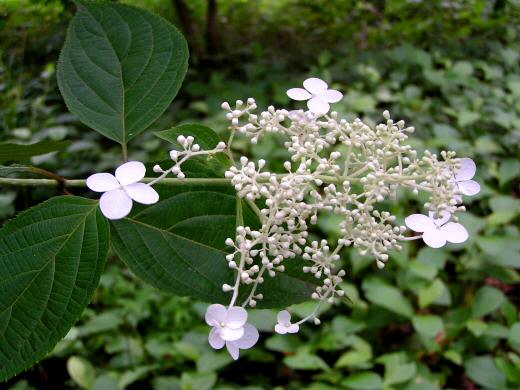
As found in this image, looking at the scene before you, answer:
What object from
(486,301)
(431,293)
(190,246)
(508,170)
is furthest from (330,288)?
(508,170)

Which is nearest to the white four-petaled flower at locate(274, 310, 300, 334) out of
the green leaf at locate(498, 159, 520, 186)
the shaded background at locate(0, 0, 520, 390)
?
the shaded background at locate(0, 0, 520, 390)

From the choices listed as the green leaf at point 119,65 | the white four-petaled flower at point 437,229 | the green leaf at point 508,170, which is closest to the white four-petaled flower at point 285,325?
the white four-petaled flower at point 437,229

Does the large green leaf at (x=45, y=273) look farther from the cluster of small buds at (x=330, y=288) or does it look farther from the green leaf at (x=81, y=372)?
the green leaf at (x=81, y=372)

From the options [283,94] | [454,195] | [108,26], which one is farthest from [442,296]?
[108,26]

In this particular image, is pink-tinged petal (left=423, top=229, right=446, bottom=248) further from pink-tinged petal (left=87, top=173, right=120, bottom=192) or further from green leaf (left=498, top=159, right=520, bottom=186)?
green leaf (left=498, top=159, right=520, bottom=186)

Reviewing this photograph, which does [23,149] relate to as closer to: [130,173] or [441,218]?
[130,173]

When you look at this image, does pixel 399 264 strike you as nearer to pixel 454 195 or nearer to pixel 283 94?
pixel 283 94
